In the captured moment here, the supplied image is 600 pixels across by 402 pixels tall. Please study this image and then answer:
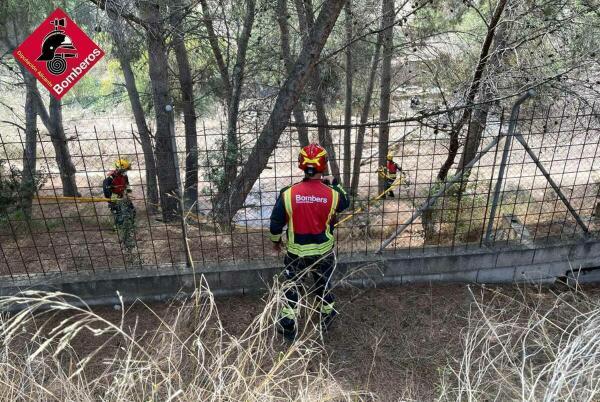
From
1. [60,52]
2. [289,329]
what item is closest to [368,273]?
[289,329]

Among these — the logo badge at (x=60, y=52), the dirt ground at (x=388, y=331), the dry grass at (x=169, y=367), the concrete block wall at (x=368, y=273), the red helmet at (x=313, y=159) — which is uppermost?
the logo badge at (x=60, y=52)

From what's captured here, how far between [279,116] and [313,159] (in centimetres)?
233

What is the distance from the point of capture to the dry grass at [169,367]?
7.41 ft

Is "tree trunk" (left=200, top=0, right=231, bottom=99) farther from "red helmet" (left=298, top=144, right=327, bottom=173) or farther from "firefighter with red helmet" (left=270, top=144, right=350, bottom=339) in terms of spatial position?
"firefighter with red helmet" (left=270, top=144, right=350, bottom=339)

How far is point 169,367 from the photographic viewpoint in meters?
2.23

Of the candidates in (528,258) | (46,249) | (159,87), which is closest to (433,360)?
(528,258)

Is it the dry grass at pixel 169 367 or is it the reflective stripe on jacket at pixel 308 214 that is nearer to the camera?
the dry grass at pixel 169 367

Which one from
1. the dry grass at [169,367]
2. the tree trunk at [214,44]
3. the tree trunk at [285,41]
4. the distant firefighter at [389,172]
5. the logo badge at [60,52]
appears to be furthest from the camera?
the tree trunk at [285,41]

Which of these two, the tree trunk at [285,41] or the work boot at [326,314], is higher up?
the tree trunk at [285,41]

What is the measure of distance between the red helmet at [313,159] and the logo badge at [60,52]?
2.78 m

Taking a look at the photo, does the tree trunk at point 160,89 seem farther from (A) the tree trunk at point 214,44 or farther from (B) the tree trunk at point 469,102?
(B) the tree trunk at point 469,102

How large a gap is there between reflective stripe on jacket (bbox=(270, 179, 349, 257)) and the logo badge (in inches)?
112

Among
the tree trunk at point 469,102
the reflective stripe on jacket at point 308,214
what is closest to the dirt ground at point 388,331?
the reflective stripe on jacket at point 308,214

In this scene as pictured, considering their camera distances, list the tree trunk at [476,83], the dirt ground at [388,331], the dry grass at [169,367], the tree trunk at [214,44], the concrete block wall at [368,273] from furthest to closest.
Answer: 1. the tree trunk at [214,44]
2. the tree trunk at [476,83]
3. the concrete block wall at [368,273]
4. the dirt ground at [388,331]
5. the dry grass at [169,367]
